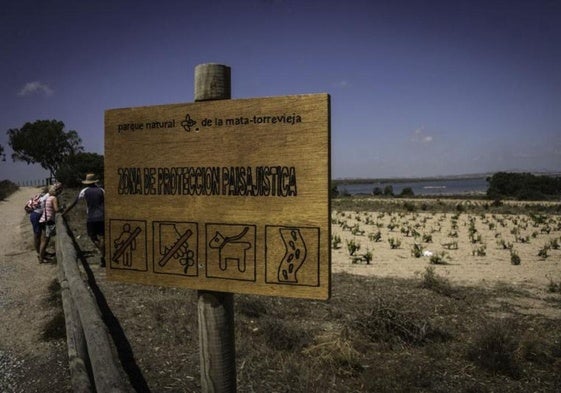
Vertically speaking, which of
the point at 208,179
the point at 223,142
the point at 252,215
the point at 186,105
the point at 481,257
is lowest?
the point at 481,257

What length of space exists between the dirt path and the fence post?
2.43 m

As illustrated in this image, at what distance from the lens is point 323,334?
4824 mm

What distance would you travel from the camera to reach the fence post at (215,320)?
1920 millimetres

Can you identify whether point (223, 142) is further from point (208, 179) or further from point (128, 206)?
point (128, 206)

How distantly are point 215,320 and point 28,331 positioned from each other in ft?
13.8

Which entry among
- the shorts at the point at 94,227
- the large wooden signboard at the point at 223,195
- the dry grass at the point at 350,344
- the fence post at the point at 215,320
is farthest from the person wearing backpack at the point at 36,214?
the fence post at the point at 215,320

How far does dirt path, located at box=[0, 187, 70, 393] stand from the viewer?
3789mm

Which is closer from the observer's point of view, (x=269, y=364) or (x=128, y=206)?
(x=128, y=206)

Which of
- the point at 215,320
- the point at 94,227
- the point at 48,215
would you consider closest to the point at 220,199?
the point at 215,320

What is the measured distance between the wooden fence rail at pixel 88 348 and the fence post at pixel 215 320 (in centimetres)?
57

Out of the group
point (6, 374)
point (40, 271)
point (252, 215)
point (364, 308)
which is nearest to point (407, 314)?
point (364, 308)

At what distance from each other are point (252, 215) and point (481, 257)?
11121 mm

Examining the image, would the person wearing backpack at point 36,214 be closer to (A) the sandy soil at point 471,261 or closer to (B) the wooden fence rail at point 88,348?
(B) the wooden fence rail at point 88,348

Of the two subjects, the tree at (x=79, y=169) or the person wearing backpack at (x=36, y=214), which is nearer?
the person wearing backpack at (x=36, y=214)
